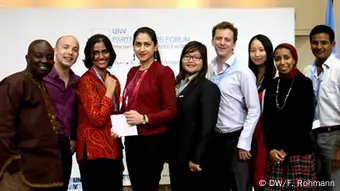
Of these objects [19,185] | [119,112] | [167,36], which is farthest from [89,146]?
[167,36]

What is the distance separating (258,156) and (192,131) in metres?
0.52

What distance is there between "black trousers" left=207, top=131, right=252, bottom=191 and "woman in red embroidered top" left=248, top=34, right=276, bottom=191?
0.08 metres

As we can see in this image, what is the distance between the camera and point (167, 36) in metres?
4.08

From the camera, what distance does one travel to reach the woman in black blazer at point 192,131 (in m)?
2.37

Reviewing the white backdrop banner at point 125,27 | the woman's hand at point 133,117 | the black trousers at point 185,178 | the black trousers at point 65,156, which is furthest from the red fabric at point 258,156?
the white backdrop banner at point 125,27

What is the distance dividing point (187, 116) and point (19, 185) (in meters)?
1.03

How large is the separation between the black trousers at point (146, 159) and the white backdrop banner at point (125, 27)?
1765 mm

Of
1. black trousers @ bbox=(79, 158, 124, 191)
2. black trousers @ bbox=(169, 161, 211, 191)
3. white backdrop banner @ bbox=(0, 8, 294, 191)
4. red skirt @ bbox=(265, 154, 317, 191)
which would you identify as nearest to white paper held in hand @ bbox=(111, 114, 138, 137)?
black trousers @ bbox=(79, 158, 124, 191)

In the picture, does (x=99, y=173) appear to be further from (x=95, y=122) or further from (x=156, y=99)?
(x=156, y=99)

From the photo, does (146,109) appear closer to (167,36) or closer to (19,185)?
(19,185)

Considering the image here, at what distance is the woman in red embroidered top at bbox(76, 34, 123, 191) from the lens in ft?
7.59

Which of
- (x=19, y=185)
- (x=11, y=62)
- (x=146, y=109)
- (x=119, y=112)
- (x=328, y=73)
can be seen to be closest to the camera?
(x=19, y=185)

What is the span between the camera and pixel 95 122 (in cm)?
229

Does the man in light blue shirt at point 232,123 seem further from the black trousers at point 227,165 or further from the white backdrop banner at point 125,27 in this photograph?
the white backdrop banner at point 125,27
